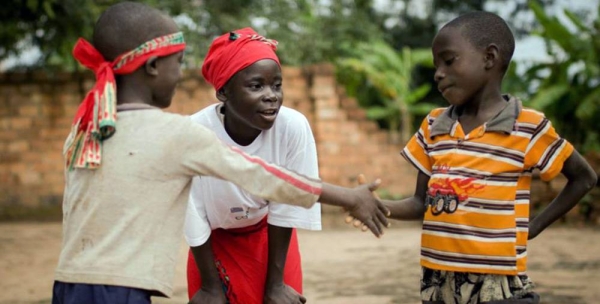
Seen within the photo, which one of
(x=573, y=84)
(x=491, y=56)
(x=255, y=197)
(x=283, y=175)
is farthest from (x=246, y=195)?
(x=573, y=84)

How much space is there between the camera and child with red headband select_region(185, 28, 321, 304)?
3.14 m

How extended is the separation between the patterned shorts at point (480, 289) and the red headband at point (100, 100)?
51.8 inches

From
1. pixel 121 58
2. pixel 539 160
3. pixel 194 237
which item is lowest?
pixel 194 237

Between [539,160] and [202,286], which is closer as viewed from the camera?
[539,160]

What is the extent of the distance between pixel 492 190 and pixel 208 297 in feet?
3.94

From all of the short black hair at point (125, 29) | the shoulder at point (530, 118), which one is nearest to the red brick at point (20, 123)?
the short black hair at point (125, 29)

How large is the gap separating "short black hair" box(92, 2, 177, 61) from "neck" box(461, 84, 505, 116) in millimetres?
1219

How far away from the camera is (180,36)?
2.60 meters

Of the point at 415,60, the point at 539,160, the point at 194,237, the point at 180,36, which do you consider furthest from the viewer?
the point at 415,60

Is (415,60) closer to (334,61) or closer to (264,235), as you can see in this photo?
(334,61)

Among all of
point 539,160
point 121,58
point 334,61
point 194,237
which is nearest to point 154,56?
point 121,58

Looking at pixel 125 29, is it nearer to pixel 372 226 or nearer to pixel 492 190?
pixel 372 226

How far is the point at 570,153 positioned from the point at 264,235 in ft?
4.28

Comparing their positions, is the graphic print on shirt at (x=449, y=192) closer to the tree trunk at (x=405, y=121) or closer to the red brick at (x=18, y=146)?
the red brick at (x=18, y=146)
